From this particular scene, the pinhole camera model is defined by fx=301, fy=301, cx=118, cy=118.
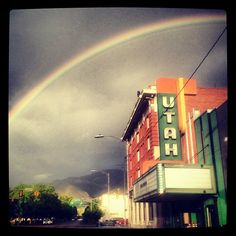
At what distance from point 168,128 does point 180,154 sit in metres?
3.12

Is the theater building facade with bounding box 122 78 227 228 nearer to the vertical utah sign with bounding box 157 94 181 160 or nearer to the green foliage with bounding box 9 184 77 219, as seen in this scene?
the vertical utah sign with bounding box 157 94 181 160

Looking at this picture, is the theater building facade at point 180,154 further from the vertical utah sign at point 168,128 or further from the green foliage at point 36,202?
the green foliage at point 36,202

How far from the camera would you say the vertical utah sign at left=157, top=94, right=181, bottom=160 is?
102ft

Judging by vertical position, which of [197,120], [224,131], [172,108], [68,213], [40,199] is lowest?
[68,213]

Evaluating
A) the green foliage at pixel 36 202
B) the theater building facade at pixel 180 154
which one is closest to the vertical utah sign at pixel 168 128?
the theater building facade at pixel 180 154

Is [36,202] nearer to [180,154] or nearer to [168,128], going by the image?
[168,128]

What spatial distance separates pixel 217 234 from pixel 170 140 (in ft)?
76.1

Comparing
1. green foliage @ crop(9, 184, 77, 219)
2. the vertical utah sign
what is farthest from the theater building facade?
green foliage @ crop(9, 184, 77, 219)

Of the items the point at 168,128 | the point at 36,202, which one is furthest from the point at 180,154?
the point at 36,202

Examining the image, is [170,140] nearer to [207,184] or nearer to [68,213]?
[207,184]

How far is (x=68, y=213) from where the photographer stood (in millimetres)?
148000

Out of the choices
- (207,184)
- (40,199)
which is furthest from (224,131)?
(40,199)

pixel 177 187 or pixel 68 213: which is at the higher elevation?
pixel 177 187

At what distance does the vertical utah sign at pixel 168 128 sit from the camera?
3117 centimetres
